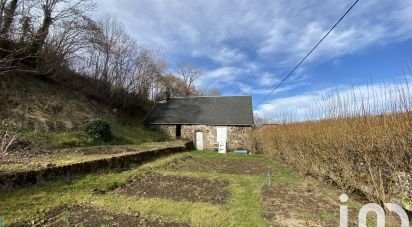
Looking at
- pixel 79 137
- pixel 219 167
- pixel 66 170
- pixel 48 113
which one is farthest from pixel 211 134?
pixel 66 170

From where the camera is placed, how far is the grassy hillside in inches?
423

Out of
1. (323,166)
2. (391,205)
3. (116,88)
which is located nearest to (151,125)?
(116,88)

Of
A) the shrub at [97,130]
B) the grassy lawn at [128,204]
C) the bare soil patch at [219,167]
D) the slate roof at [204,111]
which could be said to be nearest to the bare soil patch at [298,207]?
the grassy lawn at [128,204]

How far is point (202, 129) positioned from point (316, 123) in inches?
558

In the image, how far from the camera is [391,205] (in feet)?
15.5

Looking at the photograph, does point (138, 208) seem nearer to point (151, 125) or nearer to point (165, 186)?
point (165, 186)

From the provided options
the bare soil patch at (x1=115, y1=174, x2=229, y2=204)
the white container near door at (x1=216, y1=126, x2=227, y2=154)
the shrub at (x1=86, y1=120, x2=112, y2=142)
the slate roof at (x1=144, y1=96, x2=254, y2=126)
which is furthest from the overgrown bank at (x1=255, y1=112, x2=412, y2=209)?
the slate roof at (x1=144, y1=96, x2=254, y2=126)

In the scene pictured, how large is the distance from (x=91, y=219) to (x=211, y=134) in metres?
17.8

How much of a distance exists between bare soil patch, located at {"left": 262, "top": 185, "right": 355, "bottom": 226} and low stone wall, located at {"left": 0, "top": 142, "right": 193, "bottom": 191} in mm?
4875

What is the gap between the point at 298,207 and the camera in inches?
208

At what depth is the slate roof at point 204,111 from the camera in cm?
2194

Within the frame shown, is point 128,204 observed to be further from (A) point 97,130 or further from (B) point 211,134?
(B) point 211,134

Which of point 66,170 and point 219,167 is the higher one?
point 66,170

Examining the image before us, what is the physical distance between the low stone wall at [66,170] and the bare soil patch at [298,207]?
4875 mm
